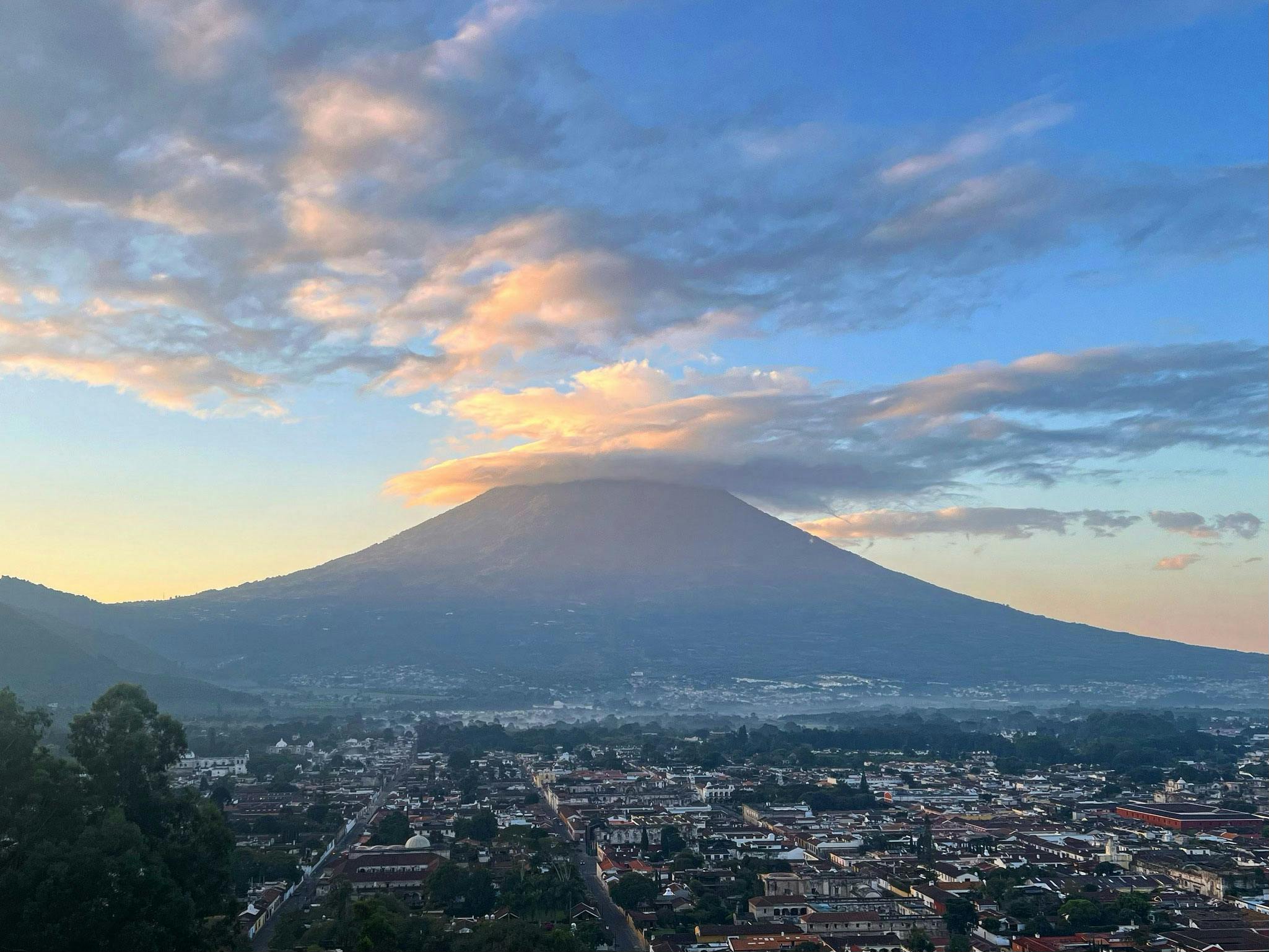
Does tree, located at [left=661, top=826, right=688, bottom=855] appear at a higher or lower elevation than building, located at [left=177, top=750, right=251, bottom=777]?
higher

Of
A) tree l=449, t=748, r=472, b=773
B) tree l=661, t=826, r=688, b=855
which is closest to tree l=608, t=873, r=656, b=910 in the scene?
tree l=661, t=826, r=688, b=855

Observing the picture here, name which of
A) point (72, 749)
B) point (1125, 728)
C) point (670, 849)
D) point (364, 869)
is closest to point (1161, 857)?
point (670, 849)

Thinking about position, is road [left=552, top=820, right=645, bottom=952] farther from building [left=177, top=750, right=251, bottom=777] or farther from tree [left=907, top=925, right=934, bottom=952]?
building [left=177, top=750, right=251, bottom=777]

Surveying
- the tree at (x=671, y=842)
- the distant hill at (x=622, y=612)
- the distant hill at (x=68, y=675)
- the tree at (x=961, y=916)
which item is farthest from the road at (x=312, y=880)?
the distant hill at (x=622, y=612)

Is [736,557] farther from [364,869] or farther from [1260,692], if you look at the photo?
[364,869]

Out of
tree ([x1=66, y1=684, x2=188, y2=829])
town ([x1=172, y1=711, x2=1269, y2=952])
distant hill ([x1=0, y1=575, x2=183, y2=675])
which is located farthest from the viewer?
distant hill ([x1=0, y1=575, x2=183, y2=675])

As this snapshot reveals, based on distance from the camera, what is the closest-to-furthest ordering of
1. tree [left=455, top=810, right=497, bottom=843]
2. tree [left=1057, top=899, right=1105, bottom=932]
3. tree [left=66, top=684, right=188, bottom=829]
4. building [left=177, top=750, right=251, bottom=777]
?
1. tree [left=66, top=684, right=188, bottom=829]
2. tree [left=1057, top=899, right=1105, bottom=932]
3. tree [left=455, top=810, right=497, bottom=843]
4. building [left=177, top=750, right=251, bottom=777]
